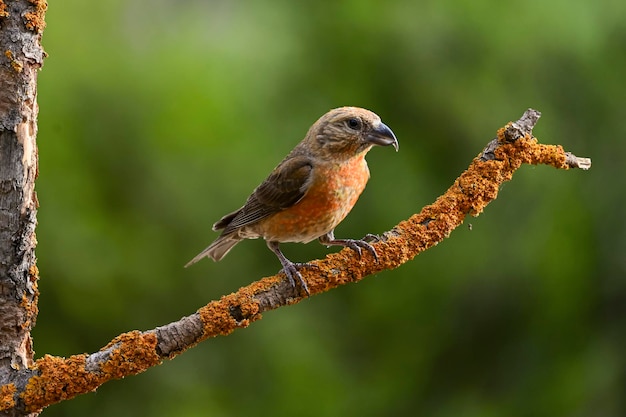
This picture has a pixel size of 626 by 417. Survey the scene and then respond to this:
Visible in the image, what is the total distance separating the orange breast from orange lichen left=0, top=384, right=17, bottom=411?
148cm

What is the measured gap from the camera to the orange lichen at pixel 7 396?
292 centimetres

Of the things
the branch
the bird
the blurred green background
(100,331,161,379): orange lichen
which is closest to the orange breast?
the bird

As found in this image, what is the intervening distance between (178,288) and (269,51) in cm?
196

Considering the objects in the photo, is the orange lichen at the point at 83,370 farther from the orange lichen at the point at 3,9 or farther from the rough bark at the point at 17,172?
the orange lichen at the point at 3,9

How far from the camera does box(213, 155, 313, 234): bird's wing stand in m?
4.00

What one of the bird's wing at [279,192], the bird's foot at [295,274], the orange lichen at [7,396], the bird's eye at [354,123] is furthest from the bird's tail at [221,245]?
the orange lichen at [7,396]

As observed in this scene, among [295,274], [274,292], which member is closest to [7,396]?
[274,292]

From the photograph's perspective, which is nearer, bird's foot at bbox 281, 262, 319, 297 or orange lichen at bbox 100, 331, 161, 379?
orange lichen at bbox 100, 331, 161, 379

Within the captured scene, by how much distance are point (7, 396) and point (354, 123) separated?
1.84 meters

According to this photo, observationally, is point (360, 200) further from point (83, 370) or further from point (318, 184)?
point (83, 370)

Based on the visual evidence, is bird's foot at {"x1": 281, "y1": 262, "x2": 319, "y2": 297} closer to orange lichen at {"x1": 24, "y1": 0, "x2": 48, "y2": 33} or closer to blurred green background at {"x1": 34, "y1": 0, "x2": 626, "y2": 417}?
orange lichen at {"x1": 24, "y1": 0, "x2": 48, "y2": 33}

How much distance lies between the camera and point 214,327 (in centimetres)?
298

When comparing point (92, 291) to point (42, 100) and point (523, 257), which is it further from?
point (523, 257)

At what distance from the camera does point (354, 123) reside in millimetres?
3844
